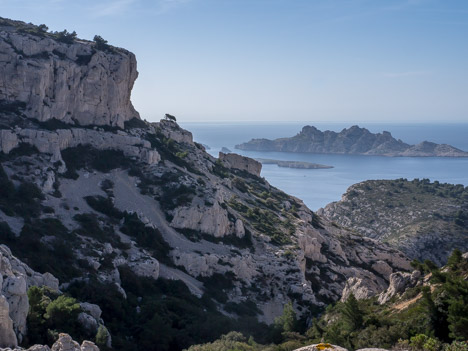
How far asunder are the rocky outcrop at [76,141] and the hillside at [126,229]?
0.10 meters

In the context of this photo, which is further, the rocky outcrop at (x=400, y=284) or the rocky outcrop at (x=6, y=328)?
the rocky outcrop at (x=400, y=284)

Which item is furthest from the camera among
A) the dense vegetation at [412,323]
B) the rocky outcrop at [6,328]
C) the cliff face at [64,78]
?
the cliff face at [64,78]

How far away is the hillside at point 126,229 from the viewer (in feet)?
85.0

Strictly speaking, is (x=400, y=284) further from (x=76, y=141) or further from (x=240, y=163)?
(x=240, y=163)

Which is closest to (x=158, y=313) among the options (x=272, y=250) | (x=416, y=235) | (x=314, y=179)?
(x=272, y=250)

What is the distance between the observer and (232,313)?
3272 centimetres

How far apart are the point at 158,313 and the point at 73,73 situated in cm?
2743

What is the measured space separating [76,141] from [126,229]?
37.5 ft

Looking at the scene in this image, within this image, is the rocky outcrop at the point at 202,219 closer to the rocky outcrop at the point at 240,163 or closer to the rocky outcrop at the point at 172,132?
the rocky outcrop at the point at 172,132

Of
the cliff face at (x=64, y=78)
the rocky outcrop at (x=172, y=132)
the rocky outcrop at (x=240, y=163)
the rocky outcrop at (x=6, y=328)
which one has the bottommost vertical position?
the rocky outcrop at (x=6, y=328)

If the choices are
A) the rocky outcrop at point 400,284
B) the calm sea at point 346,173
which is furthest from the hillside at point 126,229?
the calm sea at point 346,173

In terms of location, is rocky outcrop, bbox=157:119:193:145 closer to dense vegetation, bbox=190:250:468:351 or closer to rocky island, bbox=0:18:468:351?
rocky island, bbox=0:18:468:351

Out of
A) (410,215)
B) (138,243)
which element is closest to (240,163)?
(410,215)

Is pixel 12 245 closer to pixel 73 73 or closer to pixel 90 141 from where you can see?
pixel 90 141
